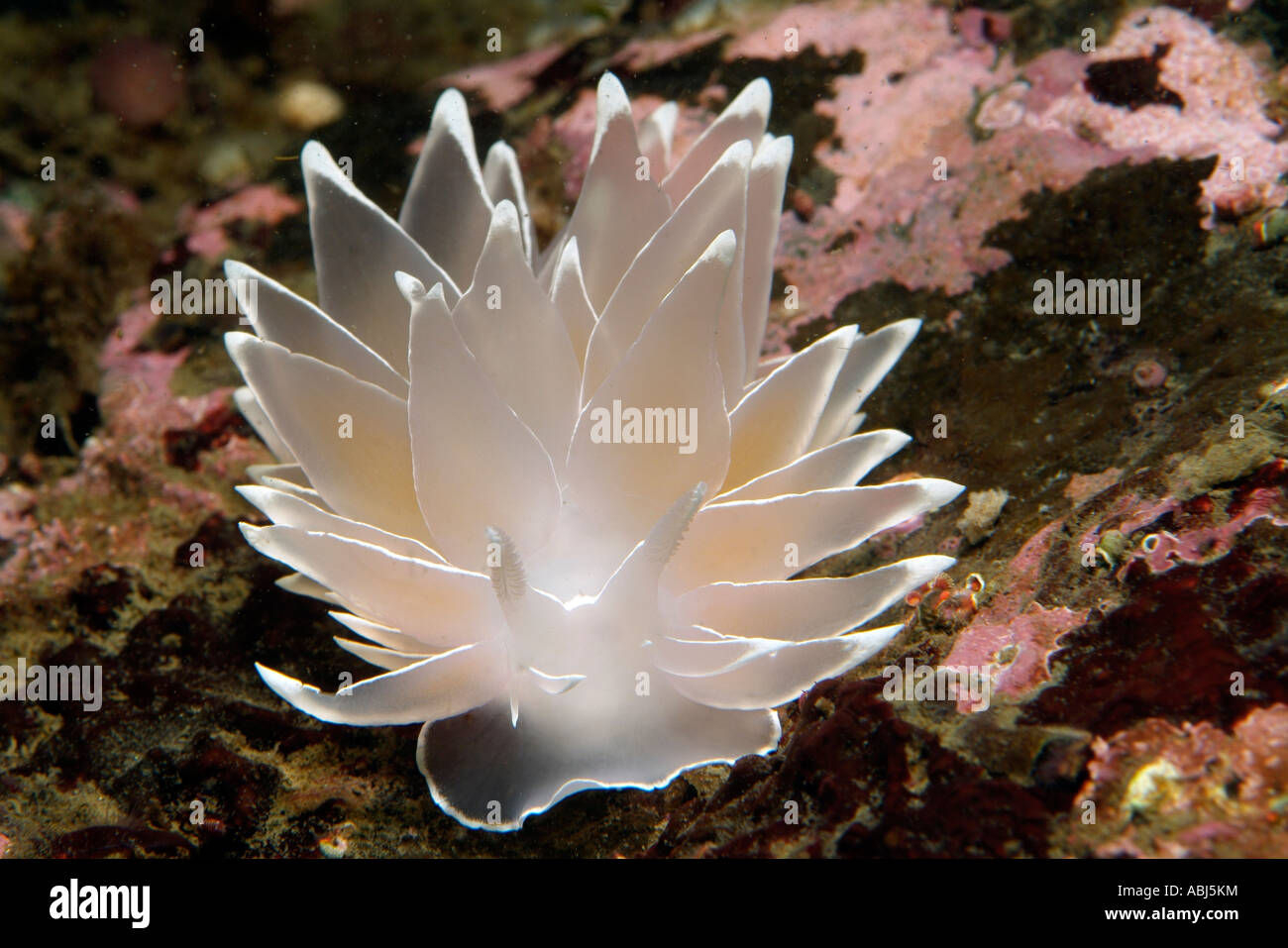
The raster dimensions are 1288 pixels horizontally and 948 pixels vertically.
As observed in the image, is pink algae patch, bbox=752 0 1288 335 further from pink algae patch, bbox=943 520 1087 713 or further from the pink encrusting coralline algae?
pink algae patch, bbox=943 520 1087 713

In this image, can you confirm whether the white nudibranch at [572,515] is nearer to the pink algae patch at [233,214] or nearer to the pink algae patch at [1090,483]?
the pink algae patch at [1090,483]

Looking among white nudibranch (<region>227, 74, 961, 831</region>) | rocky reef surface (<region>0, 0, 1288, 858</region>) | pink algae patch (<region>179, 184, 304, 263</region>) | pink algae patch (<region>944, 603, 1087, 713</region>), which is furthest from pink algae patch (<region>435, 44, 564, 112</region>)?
pink algae patch (<region>944, 603, 1087, 713</region>)

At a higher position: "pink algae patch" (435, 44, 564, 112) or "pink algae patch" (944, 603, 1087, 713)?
"pink algae patch" (435, 44, 564, 112)

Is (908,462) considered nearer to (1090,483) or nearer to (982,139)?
(1090,483)

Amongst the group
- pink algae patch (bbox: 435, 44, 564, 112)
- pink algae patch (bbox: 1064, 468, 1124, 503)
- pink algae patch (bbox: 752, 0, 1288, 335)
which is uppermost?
pink algae patch (bbox: 435, 44, 564, 112)

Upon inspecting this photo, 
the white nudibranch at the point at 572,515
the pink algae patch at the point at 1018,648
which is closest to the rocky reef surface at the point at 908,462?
the pink algae patch at the point at 1018,648

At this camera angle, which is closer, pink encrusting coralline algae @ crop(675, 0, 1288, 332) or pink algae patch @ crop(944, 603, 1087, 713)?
pink algae patch @ crop(944, 603, 1087, 713)

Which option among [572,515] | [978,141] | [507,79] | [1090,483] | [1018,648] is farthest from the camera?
[507,79]

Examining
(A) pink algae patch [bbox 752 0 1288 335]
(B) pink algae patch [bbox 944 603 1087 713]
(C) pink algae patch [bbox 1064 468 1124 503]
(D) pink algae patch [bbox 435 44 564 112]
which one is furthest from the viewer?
(D) pink algae patch [bbox 435 44 564 112]

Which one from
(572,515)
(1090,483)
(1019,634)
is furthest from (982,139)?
(572,515)
